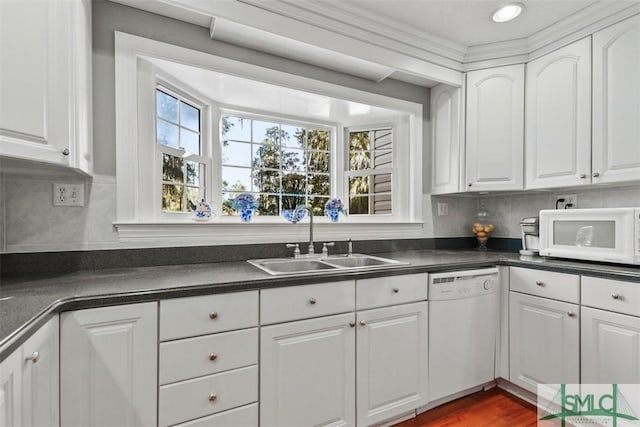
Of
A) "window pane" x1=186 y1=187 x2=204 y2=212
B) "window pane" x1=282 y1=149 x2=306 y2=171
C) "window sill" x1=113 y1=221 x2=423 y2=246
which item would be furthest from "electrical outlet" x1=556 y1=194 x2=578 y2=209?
"window pane" x1=186 y1=187 x2=204 y2=212

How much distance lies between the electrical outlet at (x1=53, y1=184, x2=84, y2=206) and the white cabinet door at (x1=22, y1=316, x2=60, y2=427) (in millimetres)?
729

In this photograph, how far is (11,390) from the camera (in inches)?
30.8

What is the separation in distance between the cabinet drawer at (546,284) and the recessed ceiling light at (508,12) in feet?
5.23

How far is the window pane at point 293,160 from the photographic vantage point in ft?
8.23

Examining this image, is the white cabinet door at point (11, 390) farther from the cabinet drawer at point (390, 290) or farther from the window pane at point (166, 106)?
the window pane at point (166, 106)

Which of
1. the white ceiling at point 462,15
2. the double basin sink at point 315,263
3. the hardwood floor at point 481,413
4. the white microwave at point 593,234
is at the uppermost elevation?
the white ceiling at point 462,15

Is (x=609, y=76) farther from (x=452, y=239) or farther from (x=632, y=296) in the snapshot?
(x=452, y=239)

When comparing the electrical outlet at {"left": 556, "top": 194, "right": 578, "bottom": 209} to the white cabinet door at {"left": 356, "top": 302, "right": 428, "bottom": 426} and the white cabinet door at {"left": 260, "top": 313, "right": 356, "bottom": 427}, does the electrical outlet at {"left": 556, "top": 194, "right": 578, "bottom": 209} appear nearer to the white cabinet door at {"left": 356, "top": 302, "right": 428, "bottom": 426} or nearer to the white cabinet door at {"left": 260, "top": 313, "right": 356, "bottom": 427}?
the white cabinet door at {"left": 356, "top": 302, "right": 428, "bottom": 426}

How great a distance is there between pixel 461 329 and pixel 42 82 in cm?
234

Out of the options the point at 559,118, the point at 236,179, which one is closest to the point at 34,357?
the point at 236,179

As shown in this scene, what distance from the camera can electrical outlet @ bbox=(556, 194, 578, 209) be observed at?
2285 millimetres

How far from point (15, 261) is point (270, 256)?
122 centimetres

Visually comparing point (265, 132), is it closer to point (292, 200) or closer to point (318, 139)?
point (318, 139)

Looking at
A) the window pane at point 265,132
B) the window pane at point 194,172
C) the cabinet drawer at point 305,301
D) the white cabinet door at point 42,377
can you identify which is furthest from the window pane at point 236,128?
the white cabinet door at point 42,377
